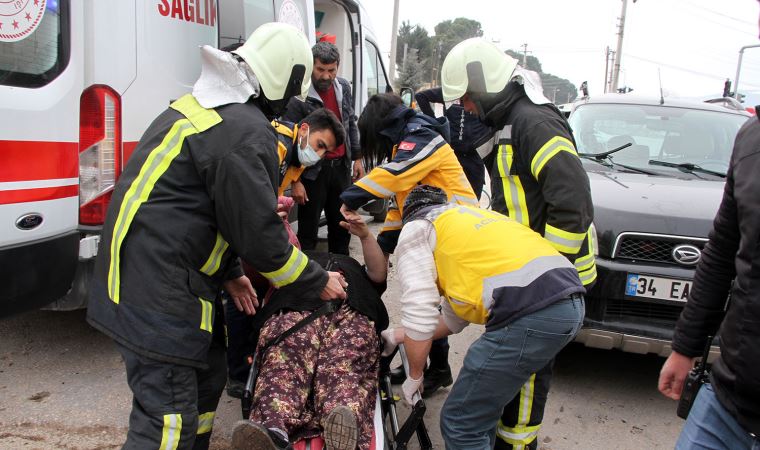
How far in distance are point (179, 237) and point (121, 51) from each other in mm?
1377

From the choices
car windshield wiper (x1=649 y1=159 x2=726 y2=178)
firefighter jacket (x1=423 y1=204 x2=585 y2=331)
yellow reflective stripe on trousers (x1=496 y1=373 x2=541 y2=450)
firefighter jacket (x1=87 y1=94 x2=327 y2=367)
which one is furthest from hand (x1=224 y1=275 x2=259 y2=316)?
car windshield wiper (x1=649 y1=159 x2=726 y2=178)

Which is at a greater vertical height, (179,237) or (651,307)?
(179,237)

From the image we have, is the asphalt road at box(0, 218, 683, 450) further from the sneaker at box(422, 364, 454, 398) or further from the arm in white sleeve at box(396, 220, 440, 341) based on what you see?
the arm in white sleeve at box(396, 220, 440, 341)

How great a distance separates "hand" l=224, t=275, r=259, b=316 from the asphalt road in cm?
74

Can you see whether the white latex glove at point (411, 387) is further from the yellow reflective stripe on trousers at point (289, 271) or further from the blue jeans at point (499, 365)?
the yellow reflective stripe on trousers at point (289, 271)

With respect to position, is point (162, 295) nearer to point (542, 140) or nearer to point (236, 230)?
point (236, 230)

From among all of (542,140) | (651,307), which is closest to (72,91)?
(542,140)

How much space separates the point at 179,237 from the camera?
1.89m

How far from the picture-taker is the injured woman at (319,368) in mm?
2113

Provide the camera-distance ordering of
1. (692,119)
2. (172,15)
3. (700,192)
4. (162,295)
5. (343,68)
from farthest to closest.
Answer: (343,68) < (692,119) < (700,192) < (172,15) < (162,295)

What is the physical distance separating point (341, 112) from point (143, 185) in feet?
10.3

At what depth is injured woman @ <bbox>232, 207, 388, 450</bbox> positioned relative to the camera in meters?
Result: 2.11

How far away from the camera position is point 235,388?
10.1ft

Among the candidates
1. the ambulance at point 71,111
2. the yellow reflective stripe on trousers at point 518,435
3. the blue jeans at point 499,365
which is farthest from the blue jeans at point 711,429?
the ambulance at point 71,111
